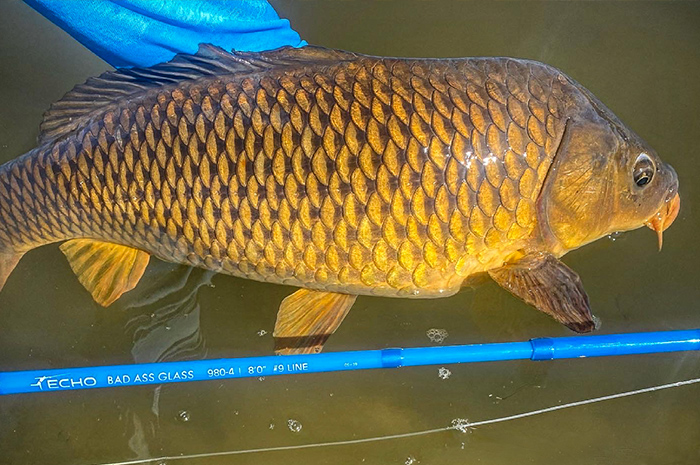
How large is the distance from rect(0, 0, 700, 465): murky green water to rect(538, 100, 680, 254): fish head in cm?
59

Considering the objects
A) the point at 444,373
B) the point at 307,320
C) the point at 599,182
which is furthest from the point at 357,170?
the point at 444,373

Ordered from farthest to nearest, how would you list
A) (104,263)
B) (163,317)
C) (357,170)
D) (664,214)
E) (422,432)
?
(163,317)
(422,432)
(104,263)
(664,214)
(357,170)

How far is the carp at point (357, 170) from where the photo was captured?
1362 mm

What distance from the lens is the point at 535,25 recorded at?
7.91 feet

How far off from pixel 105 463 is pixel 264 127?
49.4 inches

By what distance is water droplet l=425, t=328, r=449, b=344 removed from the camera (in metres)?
1.97

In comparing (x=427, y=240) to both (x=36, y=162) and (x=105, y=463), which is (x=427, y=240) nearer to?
(x=36, y=162)

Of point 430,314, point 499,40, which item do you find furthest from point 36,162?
point 499,40

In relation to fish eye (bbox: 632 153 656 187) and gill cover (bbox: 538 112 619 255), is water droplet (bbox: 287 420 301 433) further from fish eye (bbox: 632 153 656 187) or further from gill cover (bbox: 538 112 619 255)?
fish eye (bbox: 632 153 656 187)

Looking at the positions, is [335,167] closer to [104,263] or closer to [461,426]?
[104,263]

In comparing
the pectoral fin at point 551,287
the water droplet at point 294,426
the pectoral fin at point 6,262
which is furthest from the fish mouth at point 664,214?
the pectoral fin at point 6,262

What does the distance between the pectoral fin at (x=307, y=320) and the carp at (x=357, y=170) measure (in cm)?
4

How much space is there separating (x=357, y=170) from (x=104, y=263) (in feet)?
2.65

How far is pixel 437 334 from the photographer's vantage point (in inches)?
77.9
